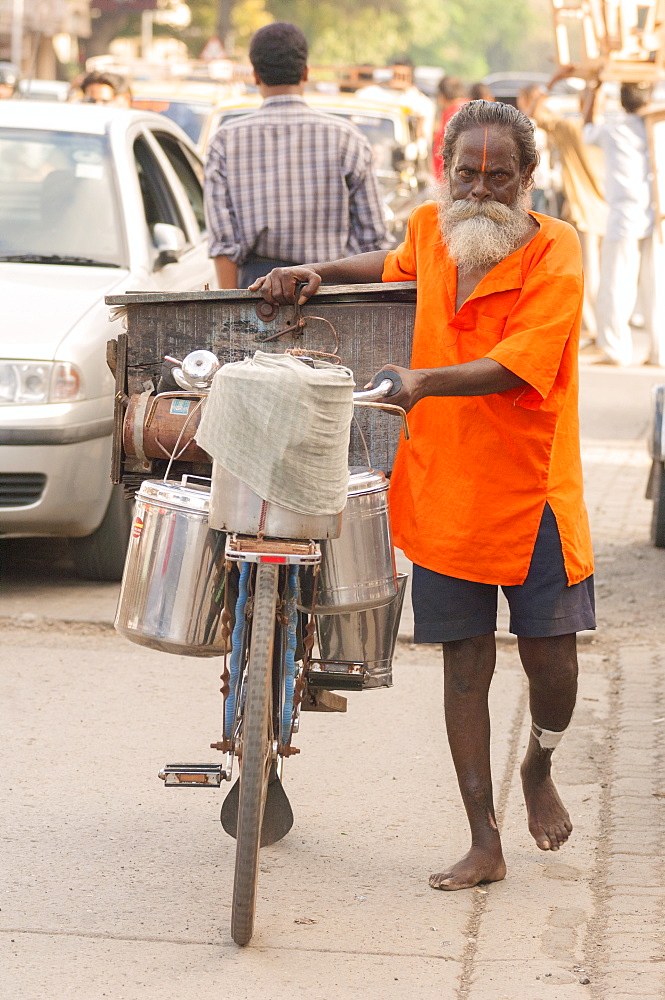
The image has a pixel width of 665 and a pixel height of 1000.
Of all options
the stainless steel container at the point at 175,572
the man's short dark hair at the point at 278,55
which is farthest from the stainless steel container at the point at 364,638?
the man's short dark hair at the point at 278,55

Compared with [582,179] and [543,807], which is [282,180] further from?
[582,179]

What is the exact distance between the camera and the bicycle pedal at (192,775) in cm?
344

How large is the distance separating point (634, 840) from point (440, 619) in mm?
864

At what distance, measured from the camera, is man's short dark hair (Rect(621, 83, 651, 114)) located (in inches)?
473

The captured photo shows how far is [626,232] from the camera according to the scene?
1225 cm

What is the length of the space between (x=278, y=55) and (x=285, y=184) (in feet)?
1.78

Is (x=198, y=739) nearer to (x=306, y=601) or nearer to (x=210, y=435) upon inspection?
(x=306, y=601)

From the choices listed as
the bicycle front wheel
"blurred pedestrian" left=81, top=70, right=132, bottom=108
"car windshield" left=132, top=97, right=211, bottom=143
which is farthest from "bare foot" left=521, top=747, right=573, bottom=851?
"car windshield" left=132, top=97, right=211, bottom=143

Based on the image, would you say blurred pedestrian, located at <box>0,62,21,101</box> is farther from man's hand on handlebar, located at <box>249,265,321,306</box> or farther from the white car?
man's hand on handlebar, located at <box>249,265,321,306</box>

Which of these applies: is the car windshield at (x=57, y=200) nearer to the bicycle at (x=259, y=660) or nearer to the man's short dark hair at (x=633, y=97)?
the bicycle at (x=259, y=660)

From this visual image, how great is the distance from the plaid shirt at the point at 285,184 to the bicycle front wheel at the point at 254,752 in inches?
125

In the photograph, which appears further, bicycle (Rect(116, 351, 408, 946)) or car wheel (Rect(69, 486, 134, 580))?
car wheel (Rect(69, 486, 134, 580))

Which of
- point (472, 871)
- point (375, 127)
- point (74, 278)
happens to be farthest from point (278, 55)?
point (375, 127)

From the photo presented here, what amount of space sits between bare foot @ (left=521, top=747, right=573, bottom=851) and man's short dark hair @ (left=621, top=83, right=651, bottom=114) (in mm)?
9193
